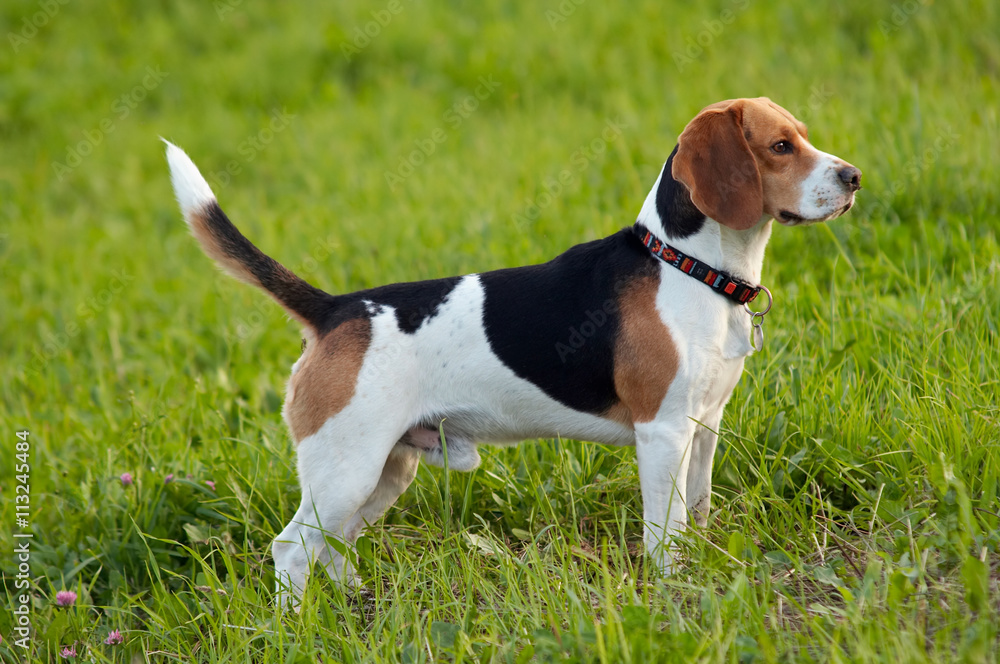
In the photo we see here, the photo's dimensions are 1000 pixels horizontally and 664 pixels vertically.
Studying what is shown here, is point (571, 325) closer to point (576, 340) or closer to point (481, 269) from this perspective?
point (576, 340)

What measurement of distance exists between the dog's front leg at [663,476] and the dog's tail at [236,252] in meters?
1.33

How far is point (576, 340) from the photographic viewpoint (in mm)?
3254

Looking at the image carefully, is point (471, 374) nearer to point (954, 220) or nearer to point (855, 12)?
point (954, 220)

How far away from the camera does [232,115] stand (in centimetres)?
969

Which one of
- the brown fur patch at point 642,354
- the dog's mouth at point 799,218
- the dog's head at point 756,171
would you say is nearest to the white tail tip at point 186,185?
the brown fur patch at point 642,354

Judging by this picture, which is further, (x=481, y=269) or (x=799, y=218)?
(x=481, y=269)

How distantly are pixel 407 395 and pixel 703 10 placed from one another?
7152 mm

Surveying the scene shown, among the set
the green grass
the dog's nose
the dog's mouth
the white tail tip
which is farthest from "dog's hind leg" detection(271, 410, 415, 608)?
the dog's nose

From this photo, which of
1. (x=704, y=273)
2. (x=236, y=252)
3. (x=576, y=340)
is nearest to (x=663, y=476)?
(x=576, y=340)

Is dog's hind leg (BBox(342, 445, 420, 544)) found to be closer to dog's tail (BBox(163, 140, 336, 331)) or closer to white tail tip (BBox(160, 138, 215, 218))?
dog's tail (BBox(163, 140, 336, 331))

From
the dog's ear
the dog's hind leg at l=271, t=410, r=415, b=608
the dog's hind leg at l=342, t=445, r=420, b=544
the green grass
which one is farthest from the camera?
the dog's hind leg at l=342, t=445, r=420, b=544

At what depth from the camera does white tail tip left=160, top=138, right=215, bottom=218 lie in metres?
3.51

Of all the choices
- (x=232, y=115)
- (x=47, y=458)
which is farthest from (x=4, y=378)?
(x=232, y=115)

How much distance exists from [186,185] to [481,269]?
8.10 ft
